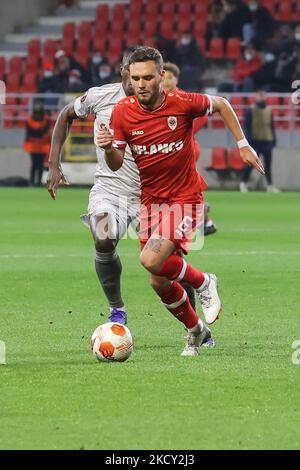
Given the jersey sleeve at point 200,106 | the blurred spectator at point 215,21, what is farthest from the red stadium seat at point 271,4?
the jersey sleeve at point 200,106

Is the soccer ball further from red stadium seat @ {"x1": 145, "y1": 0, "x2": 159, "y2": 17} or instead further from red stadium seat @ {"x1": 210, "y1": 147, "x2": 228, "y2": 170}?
red stadium seat @ {"x1": 145, "y1": 0, "x2": 159, "y2": 17}

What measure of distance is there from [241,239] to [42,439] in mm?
12223

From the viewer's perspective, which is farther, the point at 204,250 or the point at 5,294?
the point at 204,250

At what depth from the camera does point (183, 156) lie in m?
8.67

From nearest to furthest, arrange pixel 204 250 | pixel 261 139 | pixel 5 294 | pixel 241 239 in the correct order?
pixel 5 294, pixel 204 250, pixel 241 239, pixel 261 139

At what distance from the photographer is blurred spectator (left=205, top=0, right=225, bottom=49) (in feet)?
108

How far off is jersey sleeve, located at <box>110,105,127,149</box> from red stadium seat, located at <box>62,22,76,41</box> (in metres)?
27.5

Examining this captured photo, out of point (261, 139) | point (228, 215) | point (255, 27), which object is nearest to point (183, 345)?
point (228, 215)

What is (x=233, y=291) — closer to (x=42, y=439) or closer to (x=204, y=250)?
(x=204, y=250)

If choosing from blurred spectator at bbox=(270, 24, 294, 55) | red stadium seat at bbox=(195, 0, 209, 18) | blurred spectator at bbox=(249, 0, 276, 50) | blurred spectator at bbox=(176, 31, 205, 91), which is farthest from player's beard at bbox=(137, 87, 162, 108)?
red stadium seat at bbox=(195, 0, 209, 18)

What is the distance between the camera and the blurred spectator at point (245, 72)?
30609 millimetres

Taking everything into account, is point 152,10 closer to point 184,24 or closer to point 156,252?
point 184,24

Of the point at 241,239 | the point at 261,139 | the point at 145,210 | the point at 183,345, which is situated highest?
the point at 145,210
